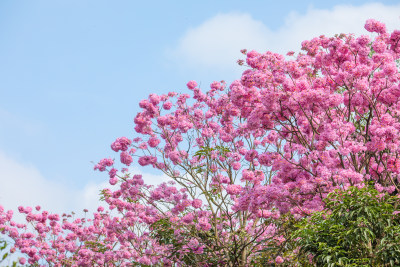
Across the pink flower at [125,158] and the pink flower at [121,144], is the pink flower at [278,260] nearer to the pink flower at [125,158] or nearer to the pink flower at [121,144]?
the pink flower at [125,158]

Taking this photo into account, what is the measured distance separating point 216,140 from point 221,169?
0.69 m

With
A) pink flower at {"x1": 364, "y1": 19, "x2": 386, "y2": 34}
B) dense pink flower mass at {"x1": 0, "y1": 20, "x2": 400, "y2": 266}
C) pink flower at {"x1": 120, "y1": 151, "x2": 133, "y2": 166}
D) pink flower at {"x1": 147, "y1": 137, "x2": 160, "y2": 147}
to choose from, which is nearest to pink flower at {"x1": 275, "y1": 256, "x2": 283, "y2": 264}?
dense pink flower mass at {"x1": 0, "y1": 20, "x2": 400, "y2": 266}

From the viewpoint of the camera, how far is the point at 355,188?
261 inches

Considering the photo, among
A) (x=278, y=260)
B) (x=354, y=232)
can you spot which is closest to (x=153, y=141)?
(x=278, y=260)

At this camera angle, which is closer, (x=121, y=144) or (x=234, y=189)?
(x=234, y=189)

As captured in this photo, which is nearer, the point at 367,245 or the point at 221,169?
the point at 367,245

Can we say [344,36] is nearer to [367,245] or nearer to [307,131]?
[307,131]

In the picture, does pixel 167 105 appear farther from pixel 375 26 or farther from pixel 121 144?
pixel 375 26

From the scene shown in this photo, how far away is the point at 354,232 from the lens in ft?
20.9

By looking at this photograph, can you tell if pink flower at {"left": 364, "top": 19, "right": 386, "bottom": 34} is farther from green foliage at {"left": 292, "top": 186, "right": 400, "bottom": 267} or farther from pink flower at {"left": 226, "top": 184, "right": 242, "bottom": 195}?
pink flower at {"left": 226, "top": 184, "right": 242, "bottom": 195}

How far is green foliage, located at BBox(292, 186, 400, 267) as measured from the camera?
6.42 m

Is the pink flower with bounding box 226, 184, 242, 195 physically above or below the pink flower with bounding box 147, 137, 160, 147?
below

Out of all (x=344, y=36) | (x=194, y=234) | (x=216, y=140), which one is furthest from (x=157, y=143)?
(x=344, y=36)

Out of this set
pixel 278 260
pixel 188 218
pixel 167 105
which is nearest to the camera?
pixel 278 260
